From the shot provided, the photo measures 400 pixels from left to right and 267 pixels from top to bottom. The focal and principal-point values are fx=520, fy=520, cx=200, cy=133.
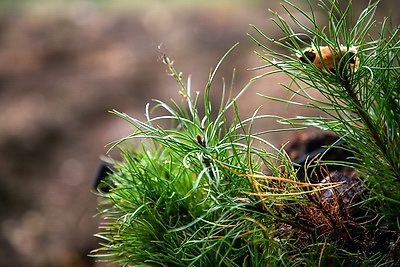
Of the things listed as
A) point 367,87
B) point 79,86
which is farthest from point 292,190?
point 79,86

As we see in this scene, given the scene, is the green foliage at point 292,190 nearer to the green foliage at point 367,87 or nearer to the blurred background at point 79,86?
the green foliage at point 367,87

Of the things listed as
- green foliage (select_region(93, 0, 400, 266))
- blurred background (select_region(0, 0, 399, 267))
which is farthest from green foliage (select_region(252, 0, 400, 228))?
blurred background (select_region(0, 0, 399, 267))

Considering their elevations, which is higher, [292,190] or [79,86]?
[79,86]

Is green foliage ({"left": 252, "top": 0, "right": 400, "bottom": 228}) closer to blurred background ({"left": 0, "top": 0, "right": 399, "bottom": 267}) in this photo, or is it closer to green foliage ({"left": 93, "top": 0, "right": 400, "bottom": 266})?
green foliage ({"left": 93, "top": 0, "right": 400, "bottom": 266})

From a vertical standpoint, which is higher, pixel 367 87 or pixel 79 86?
pixel 79 86

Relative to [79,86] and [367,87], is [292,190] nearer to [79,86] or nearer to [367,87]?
[367,87]

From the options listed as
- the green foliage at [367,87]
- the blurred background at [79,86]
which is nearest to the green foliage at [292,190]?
the green foliage at [367,87]

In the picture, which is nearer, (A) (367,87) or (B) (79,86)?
(A) (367,87)

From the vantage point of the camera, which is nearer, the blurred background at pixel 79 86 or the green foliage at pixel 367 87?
the green foliage at pixel 367 87

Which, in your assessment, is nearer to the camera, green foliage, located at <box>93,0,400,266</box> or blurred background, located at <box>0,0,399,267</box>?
green foliage, located at <box>93,0,400,266</box>
